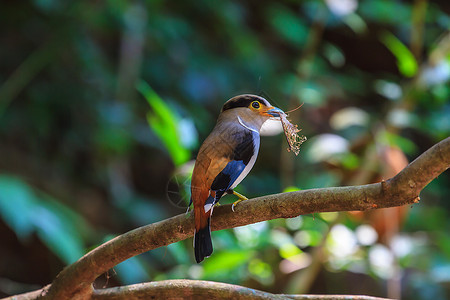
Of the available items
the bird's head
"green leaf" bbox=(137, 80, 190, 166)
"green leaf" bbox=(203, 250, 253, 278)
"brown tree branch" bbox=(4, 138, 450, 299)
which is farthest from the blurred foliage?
the bird's head

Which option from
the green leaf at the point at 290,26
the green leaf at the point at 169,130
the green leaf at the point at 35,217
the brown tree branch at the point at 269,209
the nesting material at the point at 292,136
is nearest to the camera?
the brown tree branch at the point at 269,209

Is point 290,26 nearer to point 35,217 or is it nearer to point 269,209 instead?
point 35,217

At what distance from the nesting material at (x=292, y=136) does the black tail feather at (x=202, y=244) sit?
19 cm

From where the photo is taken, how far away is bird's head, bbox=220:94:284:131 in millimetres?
916

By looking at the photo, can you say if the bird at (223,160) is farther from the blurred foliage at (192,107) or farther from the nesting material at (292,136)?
the blurred foliage at (192,107)

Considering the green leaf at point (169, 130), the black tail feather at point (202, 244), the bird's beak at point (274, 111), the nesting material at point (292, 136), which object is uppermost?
the bird's beak at point (274, 111)

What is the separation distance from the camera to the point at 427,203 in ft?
9.71

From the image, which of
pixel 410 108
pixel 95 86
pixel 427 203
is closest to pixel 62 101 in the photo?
pixel 95 86

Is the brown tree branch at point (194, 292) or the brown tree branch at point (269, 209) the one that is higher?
the brown tree branch at point (269, 209)

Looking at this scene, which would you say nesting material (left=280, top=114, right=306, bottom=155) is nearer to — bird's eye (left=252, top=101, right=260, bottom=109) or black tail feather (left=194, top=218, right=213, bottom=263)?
bird's eye (left=252, top=101, right=260, bottom=109)

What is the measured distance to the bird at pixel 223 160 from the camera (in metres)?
0.89

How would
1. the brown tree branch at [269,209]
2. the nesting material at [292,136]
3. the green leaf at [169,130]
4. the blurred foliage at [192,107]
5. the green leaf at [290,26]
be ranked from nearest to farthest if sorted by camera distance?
1. the brown tree branch at [269,209]
2. the nesting material at [292,136]
3. the green leaf at [169,130]
4. the blurred foliage at [192,107]
5. the green leaf at [290,26]

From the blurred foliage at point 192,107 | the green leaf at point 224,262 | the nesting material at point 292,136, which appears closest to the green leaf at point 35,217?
the blurred foliage at point 192,107

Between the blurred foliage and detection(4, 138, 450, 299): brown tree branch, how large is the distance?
940mm
